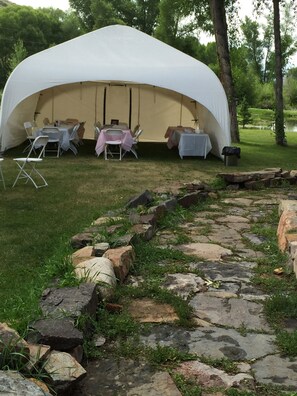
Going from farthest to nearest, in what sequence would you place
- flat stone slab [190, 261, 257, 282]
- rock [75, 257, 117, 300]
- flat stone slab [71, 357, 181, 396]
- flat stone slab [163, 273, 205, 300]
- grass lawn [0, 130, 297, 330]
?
flat stone slab [190, 261, 257, 282], grass lawn [0, 130, 297, 330], flat stone slab [163, 273, 205, 300], rock [75, 257, 117, 300], flat stone slab [71, 357, 181, 396]

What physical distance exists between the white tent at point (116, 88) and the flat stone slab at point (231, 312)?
9192 millimetres

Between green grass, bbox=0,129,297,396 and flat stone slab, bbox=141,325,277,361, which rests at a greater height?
green grass, bbox=0,129,297,396

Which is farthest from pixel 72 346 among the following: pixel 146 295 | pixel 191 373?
pixel 146 295

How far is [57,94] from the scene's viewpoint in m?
16.8

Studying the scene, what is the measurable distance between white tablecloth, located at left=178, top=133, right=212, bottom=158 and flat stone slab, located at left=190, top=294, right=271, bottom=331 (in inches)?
371

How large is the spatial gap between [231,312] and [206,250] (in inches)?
55.0

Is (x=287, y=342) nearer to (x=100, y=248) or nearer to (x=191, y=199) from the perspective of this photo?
(x=100, y=248)

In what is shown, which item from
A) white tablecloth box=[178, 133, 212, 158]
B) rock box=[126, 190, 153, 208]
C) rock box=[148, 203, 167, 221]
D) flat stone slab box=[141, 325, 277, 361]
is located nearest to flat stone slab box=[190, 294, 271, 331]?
flat stone slab box=[141, 325, 277, 361]

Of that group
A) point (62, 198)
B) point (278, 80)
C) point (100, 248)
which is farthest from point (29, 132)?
point (100, 248)

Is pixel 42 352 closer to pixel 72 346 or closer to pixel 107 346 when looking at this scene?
pixel 72 346

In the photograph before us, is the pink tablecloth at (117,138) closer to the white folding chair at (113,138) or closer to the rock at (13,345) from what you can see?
the white folding chair at (113,138)

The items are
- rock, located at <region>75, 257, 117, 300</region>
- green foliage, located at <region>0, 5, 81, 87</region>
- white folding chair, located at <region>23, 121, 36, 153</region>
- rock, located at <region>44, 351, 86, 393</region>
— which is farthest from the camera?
green foliage, located at <region>0, 5, 81, 87</region>

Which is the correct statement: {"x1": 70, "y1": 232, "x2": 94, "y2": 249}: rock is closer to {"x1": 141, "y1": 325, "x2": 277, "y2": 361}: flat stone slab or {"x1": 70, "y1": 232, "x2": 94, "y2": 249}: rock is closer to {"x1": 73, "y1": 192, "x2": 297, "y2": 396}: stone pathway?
{"x1": 73, "y1": 192, "x2": 297, "y2": 396}: stone pathway

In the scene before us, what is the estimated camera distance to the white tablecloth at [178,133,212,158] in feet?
41.8
